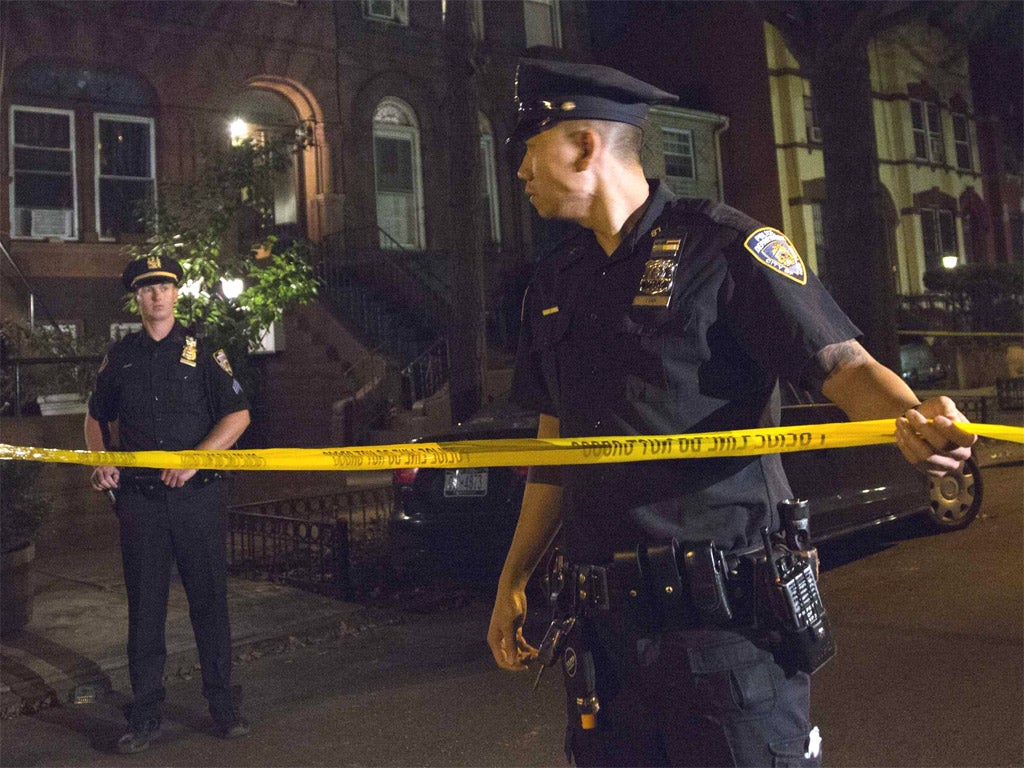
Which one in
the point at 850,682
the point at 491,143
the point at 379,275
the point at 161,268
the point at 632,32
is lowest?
the point at 850,682

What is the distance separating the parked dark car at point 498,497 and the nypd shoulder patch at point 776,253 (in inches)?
193

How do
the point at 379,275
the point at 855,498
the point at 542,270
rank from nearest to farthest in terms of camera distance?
the point at 542,270 → the point at 855,498 → the point at 379,275

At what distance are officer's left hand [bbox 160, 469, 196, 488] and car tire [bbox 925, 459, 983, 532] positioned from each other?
650cm

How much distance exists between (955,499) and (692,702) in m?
7.89

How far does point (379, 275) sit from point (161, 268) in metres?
14.6

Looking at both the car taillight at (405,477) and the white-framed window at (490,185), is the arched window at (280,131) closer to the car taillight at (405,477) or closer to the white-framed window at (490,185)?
the white-framed window at (490,185)

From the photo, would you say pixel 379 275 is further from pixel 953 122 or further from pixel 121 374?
pixel 953 122

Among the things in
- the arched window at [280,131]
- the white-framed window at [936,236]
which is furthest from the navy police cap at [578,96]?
the white-framed window at [936,236]

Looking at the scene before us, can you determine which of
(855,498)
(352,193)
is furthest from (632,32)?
(855,498)

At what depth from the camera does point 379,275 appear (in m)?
19.7

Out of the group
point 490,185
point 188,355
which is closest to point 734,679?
point 188,355

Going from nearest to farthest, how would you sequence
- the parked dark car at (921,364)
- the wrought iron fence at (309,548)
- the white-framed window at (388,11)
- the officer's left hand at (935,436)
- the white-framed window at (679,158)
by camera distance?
the officer's left hand at (935,436), the wrought iron fence at (309,548), the white-framed window at (388,11), the parked dark car at (921,364), the white-framed window at (679,158)

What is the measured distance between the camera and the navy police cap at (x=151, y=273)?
5.16 m

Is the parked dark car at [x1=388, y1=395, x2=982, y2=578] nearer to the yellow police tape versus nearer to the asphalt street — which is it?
the asphalt street
